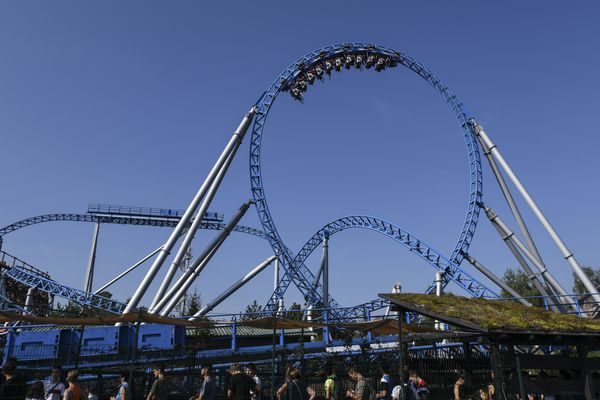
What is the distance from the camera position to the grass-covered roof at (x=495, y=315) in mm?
7531

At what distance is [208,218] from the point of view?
38875mm

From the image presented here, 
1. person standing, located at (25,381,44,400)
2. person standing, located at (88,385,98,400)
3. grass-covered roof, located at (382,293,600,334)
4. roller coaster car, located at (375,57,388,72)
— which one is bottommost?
person standing, located at (88,385,98,400)

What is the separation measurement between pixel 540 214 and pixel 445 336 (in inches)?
390

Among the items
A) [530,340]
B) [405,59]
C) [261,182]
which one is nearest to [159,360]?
[530,340]

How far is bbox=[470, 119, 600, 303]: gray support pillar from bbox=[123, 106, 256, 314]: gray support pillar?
412 inches

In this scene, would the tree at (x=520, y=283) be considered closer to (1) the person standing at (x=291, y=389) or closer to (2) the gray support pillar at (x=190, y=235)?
(2) the gray support pillar at (x=190, y=235)

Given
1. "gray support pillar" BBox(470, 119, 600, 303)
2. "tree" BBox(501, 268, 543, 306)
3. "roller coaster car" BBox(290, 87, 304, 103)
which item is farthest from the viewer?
"tree" BBox(501, 268, 543, 306)

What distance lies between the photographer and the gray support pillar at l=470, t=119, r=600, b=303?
670 inches

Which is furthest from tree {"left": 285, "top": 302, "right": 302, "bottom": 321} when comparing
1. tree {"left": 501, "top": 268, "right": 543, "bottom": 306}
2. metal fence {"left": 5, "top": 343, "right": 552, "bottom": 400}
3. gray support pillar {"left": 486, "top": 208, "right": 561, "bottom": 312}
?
tree {"left": 501, "top": 268, "right": 543, "bottom": 306}

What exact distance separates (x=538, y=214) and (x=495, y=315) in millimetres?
12455

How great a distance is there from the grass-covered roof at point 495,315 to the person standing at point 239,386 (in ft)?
8.69

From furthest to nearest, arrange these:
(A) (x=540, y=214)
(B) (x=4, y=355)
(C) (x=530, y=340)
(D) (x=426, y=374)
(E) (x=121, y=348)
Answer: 1. (A) (x=540, y=214)
2. (E) (x=121, y=348)
3. (B) (x=4, y=355)
4. (D) (x=426, y=374)
5. (C) (x=530, y=340)

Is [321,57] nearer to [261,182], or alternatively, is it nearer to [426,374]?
[261,182]

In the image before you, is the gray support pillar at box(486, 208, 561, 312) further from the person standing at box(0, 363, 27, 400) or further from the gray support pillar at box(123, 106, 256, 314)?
the person standing at box(0, 363, 27, 400)
